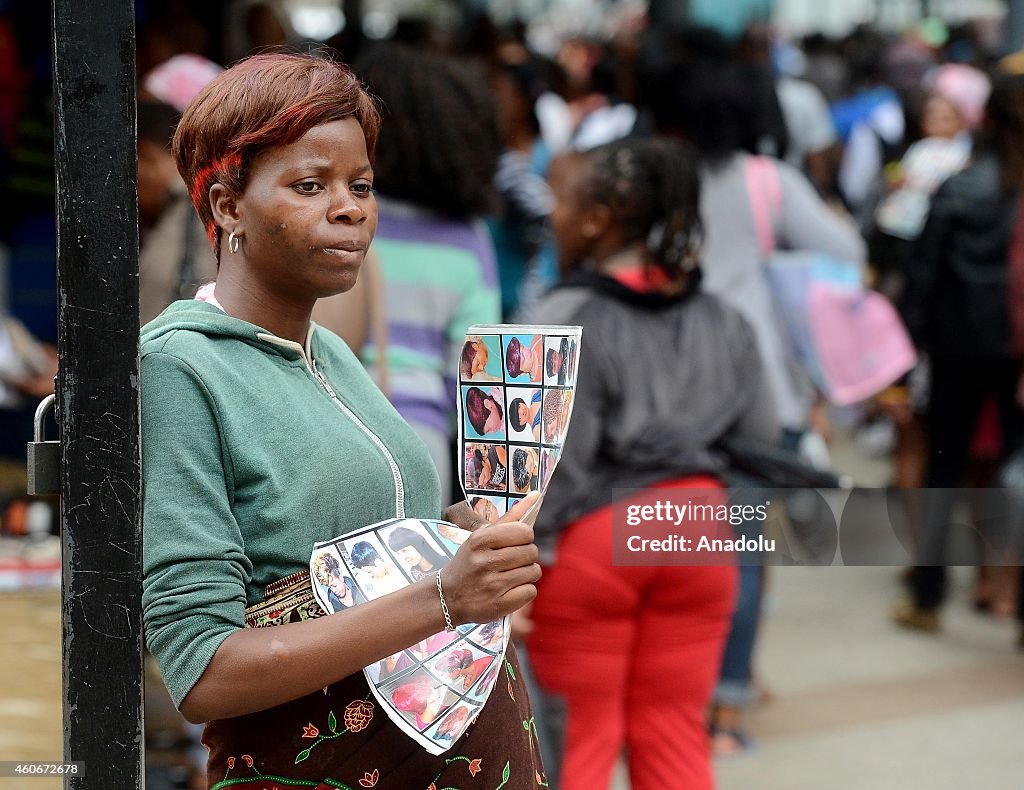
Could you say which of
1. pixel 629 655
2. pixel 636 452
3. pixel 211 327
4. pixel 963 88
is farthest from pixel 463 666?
pixel 963 88

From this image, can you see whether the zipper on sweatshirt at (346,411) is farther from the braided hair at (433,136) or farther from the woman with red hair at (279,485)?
the braided hair at (433,136)

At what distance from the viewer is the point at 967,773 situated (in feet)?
14.1

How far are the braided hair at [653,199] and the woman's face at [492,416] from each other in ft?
5.14

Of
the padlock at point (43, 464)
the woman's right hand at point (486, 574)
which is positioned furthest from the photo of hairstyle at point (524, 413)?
the padlock at point (43, 464)

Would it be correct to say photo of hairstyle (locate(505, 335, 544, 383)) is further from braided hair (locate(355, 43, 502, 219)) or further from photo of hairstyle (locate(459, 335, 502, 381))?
braided hair (locate(355, 43, 502, 219))

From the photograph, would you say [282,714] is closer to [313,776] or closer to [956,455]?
[313,776]

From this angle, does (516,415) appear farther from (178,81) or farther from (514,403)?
(178,81)

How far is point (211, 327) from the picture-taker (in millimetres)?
1568

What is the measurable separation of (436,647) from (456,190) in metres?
1.65

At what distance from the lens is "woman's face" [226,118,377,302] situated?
5.08ft

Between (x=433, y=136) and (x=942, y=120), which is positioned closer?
(x=433, y=136)

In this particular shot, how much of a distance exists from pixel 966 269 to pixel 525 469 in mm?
3776

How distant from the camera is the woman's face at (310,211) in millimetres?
1548

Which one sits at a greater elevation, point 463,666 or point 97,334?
point 97,334
